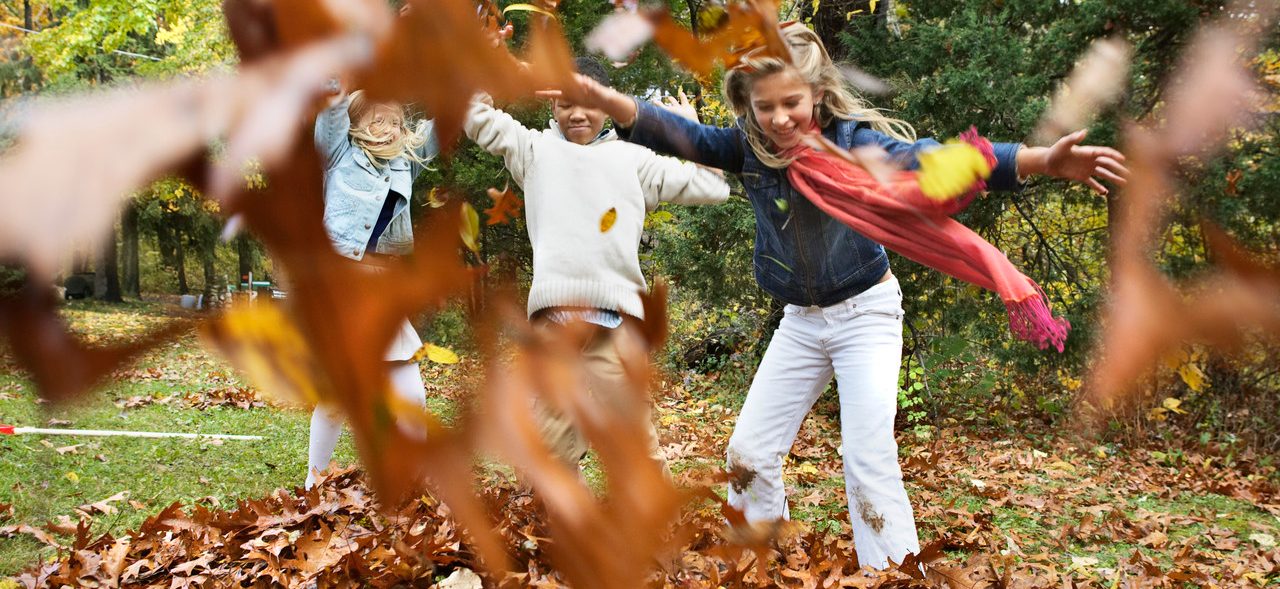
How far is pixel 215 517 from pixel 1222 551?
398cm

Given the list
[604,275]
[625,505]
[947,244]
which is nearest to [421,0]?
[625,505]

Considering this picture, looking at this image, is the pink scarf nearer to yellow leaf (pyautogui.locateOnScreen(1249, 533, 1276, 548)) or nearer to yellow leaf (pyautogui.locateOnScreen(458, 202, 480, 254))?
yellow leaf (pyautogui.locateOnScreen(458, 202, 480, 254))

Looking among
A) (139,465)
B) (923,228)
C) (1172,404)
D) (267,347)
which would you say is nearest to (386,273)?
(267,347)

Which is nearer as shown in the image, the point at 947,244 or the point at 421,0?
the point at 421,0

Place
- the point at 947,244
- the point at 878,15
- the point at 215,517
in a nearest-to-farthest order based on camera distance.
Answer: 1. the point at 947,244
2. the point at 215,517
3. the point at 878,15

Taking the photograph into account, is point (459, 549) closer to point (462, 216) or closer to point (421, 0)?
point (462, 216)

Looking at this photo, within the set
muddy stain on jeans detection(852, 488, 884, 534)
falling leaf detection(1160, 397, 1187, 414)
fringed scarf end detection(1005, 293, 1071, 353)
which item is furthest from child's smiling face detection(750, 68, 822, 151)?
falling leaf detection(1160, 397, 1187, 414)

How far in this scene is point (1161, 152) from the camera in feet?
3.30

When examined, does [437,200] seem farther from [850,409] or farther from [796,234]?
[850,409]

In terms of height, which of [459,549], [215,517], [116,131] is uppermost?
[116,131]

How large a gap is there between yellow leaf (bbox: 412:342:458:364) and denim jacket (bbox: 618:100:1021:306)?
1.53 m

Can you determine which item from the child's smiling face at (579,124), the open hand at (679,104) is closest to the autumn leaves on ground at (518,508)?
the open hand at (679,104)

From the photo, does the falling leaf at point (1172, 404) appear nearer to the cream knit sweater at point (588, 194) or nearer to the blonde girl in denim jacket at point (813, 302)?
the blonde girl in denim jacket at point (813, 302)

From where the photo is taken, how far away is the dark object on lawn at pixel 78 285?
14.3 inches
